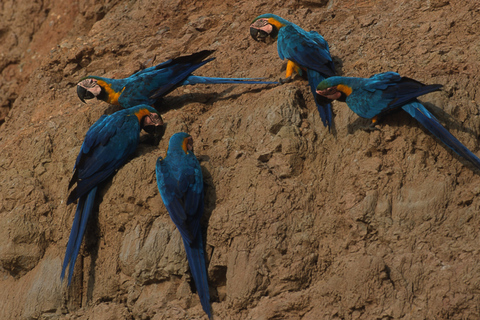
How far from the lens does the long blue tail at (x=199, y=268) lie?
3621 mm

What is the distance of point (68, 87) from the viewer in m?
5.95

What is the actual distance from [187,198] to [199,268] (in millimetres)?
477

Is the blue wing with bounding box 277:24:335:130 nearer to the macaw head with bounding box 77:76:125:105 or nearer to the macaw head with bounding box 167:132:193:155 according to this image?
the macaw head with bounding box 167:132:193:155

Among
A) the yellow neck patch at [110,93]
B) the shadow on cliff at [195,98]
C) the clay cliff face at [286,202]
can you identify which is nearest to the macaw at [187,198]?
the clay cliff face at [286,202]

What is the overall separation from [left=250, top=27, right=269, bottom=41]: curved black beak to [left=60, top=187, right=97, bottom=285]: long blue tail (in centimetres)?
213

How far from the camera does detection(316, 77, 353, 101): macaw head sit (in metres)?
4.17

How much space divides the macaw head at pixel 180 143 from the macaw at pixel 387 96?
3.34ft

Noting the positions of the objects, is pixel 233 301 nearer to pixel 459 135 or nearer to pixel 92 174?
pixel 92 174

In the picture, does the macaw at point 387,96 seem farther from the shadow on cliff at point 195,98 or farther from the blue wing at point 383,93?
the shadow on cliff at point 195,98

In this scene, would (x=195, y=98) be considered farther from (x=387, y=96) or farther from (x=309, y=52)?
(x=387, y=96)

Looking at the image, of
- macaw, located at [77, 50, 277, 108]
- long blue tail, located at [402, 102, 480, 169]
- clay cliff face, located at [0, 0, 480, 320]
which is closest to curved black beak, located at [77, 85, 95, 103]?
macaw, located at [77, 50, 277, 108]

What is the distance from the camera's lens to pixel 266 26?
5.34 metres

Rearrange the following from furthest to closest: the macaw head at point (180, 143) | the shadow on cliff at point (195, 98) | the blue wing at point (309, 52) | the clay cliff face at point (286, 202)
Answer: the shadow on cliff at point (195, 98), the blue wing at point (309, 52), the macaw head at point (180, 143), the clay cliff face at point (286, 202)

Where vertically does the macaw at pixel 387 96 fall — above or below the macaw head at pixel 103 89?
below
